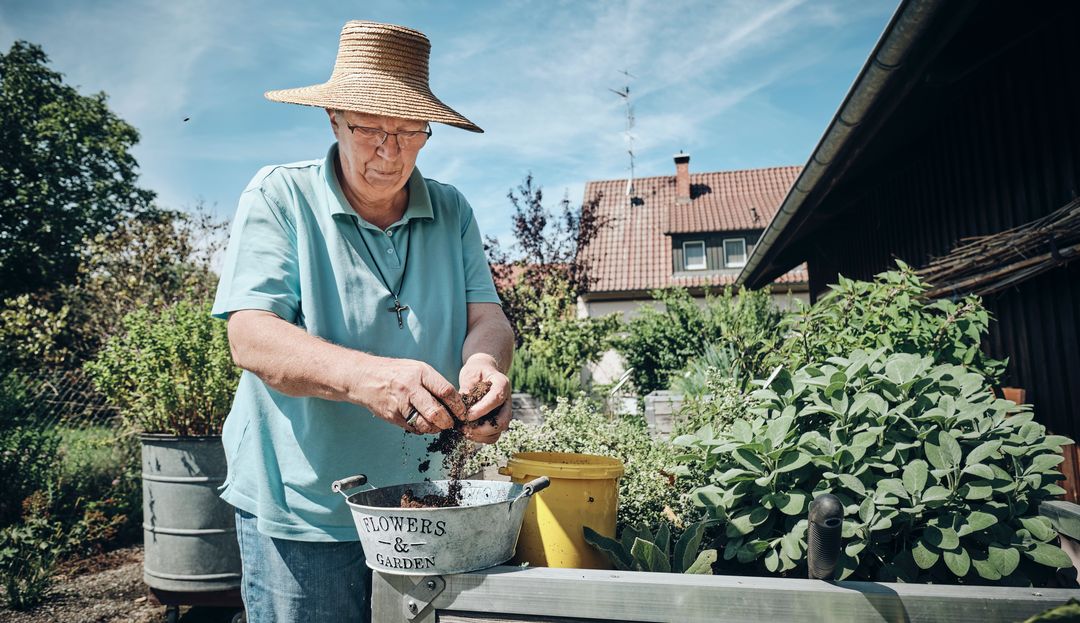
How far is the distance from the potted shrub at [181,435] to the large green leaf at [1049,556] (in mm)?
3768

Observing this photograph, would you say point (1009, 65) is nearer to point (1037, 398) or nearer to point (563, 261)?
point (1037, 398)

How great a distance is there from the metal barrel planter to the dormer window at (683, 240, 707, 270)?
1782cm

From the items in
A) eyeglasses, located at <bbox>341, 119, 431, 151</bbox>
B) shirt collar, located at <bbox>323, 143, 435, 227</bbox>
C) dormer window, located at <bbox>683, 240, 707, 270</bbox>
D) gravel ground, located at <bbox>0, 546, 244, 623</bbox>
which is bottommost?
gravel ground, located at <bbox>0, 546, 244, 623</bbox>

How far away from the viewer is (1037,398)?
142 inches

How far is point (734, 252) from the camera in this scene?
2019 cm

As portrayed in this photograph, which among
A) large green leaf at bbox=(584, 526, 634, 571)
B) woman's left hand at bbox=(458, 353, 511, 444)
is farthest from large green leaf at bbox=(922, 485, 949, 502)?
woman's left hand at bbox=(458, 353, 511, 444)

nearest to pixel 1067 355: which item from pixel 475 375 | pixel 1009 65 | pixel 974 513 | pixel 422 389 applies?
pixel 1009 65

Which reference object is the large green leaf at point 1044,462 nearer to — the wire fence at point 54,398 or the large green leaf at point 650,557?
the large green leaf at point 650,557

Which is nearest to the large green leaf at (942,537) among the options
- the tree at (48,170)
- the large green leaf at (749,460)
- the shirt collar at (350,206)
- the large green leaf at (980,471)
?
the large green leaf at (980,471)

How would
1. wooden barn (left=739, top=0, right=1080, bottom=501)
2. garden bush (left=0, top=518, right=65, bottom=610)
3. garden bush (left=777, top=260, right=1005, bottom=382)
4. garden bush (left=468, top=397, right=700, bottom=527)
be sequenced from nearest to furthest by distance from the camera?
garden bush (left=468, top=397, right=700, bottom=527) < garden bush (left=777, top=260, right=1005, bottom=382) < wooden barn (left=739, top=0, right=1080, bottom=501) < garden bush (left=0, top=518, right=65, bottom=610)

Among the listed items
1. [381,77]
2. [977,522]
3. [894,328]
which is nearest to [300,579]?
[381,77]

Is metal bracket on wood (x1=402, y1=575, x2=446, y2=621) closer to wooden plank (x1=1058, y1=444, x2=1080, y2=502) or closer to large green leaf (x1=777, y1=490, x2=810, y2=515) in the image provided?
large green leaf (x1=777, y1=490, x2=810, y2=515)

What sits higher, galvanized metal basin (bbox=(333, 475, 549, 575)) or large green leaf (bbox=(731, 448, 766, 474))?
large green leaf (bbox=(731, 448, 766, 474))

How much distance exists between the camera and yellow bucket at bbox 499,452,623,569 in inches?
60.9
